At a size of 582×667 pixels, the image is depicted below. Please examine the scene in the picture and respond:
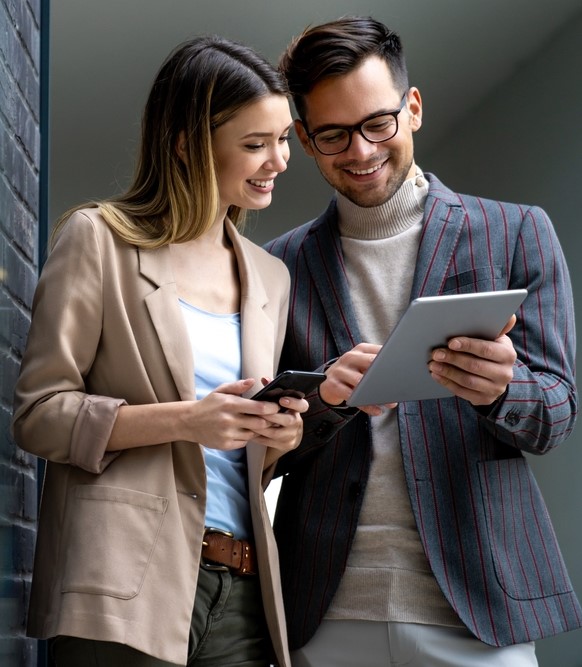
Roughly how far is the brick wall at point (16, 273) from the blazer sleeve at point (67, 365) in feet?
0.42

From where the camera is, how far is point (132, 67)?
5.43 meters

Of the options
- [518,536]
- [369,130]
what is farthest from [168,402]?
[369,130]

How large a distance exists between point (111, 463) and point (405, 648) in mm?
653

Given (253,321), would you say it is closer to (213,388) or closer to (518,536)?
(213,388)

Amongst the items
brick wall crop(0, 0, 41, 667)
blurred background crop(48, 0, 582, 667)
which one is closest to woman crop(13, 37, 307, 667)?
brick wall crop(0, 0, 41, 667)

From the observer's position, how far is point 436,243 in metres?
2.00

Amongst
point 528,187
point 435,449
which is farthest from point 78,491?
point 528,187

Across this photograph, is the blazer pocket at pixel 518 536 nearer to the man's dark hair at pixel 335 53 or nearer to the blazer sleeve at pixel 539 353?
the blazer sleeve at pixel 539 353

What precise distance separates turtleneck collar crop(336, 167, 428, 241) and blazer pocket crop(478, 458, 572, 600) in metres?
0.55

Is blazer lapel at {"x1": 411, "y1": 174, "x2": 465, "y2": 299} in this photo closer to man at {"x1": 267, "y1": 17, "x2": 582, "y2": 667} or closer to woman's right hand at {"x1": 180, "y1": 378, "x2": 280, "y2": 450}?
man at {"x1": 267, "y1": 17, "x2": 582, "y2": 667}

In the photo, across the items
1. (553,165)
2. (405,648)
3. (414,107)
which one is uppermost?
(414,107)

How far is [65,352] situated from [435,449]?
74 centimetres

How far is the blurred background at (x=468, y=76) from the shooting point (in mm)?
4652

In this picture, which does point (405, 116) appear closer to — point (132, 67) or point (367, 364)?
point (367, 364)
